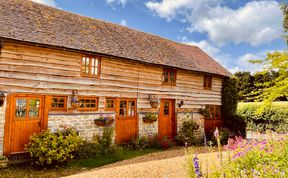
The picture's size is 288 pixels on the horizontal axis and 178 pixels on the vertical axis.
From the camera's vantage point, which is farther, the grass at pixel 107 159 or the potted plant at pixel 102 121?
the potted plant at pixel 102 121

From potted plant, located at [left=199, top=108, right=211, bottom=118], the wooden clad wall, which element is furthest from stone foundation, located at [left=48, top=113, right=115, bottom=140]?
potted plant, located at [left=199, top=108, right=211, bottom=118]

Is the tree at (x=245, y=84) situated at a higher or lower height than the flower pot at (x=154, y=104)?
higher

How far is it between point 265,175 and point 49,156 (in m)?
7.31

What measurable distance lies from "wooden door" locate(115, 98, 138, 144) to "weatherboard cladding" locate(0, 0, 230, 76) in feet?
8.07

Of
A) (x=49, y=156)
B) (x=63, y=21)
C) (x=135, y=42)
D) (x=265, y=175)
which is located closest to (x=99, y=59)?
(x=63, y=21)

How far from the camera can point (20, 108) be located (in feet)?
30.5

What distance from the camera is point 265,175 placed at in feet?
11.8

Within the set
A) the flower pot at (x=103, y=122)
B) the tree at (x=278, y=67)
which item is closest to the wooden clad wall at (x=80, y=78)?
the flower pot at (x=103, y=122)

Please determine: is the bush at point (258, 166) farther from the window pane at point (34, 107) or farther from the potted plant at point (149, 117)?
the potted plant at point (149, 117)

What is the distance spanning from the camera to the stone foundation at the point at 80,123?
32.9ft

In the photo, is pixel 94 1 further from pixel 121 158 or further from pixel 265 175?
pixel 265 175

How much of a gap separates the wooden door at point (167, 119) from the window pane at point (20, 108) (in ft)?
24.9

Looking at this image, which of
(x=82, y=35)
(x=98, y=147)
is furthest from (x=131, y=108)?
(x=82, y=35)

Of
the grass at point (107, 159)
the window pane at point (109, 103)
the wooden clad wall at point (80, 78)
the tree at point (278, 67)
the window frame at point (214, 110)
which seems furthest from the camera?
the window frame at point (214, 110)
